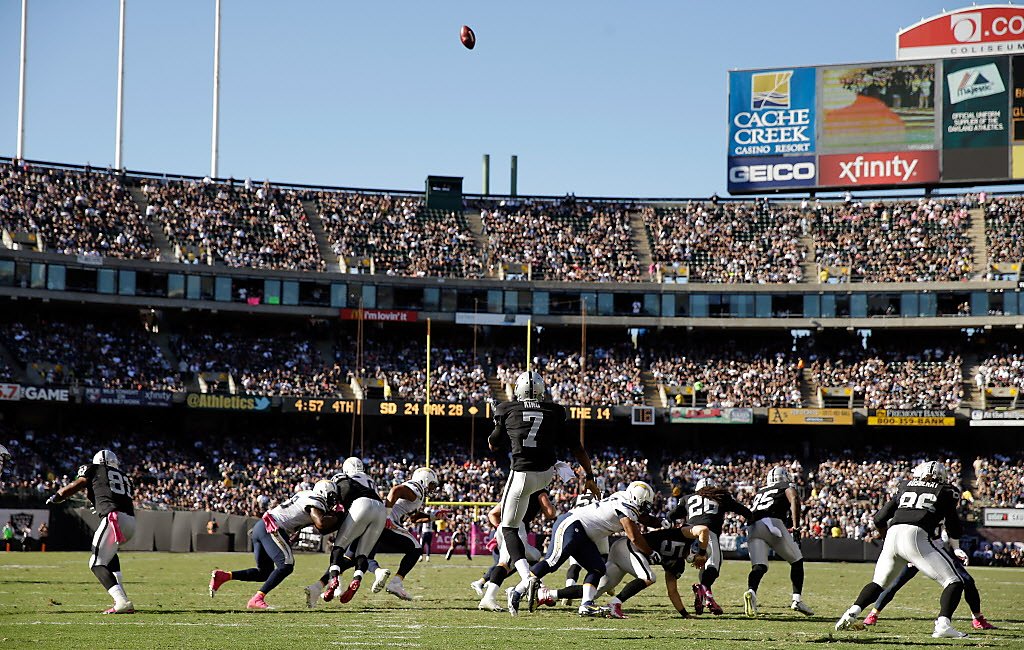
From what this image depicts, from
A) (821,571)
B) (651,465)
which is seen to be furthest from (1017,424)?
(821,571)

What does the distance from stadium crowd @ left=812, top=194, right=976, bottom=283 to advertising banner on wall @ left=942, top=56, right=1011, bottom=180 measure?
2993 mm

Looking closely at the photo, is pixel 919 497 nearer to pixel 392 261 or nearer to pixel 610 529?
pixel 610 529

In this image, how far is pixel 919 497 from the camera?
1395 cm

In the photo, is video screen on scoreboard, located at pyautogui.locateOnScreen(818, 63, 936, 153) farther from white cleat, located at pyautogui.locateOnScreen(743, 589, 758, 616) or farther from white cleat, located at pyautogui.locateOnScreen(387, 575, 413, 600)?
white cleat, located at pyautogui.locateOnScreen(743, 589, 758, 616)

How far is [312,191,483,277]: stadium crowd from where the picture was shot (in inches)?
2357

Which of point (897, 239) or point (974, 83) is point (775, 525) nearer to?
point (897, 239)

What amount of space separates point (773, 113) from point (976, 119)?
920 cm

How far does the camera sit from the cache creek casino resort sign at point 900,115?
2324 inches

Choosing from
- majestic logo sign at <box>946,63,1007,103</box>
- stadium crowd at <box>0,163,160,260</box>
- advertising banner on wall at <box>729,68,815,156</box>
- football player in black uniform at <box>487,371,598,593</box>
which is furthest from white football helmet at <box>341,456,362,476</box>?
majestic logo sign at <box>946,63,1007,103</box>

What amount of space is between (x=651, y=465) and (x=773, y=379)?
271 inches

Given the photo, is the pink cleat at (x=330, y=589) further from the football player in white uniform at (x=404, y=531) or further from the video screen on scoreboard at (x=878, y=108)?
the video screen on scoreboard at (x=878, y=108)

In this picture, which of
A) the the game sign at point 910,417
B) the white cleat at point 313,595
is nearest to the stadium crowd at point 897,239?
the the game sign at point 910,417

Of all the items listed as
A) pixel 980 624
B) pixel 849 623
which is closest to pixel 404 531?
pixel 849 623

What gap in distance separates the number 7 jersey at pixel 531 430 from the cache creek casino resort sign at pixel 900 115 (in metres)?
47.8
